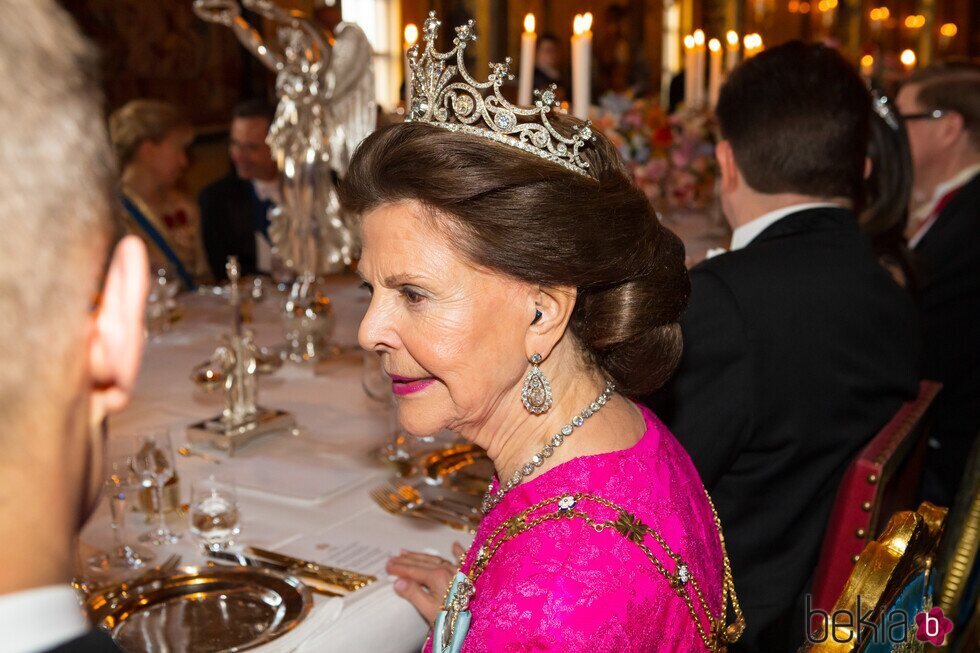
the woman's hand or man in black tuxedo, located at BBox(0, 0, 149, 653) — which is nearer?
man in black tuxedo, located at BBox(0, 0, 149, 653)

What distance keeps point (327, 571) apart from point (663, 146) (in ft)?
13.6

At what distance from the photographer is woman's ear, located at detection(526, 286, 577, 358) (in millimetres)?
1640

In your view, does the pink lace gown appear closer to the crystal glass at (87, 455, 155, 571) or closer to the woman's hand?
the woman's hand

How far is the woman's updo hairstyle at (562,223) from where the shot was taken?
158cm

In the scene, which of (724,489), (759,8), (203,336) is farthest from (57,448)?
(759,8)

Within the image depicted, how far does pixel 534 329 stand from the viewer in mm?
1641

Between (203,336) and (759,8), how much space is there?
18.6m

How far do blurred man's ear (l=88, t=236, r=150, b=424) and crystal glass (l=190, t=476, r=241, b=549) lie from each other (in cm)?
136

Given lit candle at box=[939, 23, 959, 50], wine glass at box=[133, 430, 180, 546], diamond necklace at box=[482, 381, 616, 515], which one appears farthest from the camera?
lit candle at box=[939, 23, 959, 50]

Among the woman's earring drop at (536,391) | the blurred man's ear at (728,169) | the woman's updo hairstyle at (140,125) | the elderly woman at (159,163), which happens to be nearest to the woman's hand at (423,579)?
the woman's earring drop at (536,391)

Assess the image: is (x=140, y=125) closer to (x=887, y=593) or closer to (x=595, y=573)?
(x=595, y=573)

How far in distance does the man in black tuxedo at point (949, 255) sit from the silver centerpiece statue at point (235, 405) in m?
1.99

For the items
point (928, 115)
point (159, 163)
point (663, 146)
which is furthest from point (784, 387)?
point (159, 163)

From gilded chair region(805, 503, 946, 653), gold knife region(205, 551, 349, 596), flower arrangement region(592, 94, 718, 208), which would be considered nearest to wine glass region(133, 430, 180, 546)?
gold knife region(205, 551, 349, 596)
